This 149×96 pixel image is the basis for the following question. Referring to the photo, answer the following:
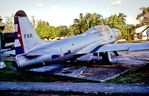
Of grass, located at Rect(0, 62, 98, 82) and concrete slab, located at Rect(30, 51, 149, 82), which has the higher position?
grass, located at Rect(0, 62, 98, 82)

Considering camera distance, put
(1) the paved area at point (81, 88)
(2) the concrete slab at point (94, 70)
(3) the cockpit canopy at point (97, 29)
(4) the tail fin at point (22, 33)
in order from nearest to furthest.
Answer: (1) the paved area at point (81, 88), (2) the concrete slab at point (94, 70), (4) the tail fin at point (22, 33), (3) the cockpit canopy at point (97, 29)

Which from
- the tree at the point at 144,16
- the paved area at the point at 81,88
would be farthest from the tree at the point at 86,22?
the paved area at the point at 81,88

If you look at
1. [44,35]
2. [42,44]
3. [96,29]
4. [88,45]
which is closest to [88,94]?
[42,44]

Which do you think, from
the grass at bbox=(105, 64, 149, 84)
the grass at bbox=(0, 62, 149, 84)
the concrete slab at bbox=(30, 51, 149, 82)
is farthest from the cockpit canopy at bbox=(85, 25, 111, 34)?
the grass at bbox=(105, 64, 149, 84)

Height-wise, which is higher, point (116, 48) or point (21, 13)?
point (21, 13)

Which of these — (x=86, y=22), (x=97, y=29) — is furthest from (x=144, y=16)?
(x=97, y=29)

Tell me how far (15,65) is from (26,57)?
80 centimetres

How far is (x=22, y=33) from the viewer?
645 inches

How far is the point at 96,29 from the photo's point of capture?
2275 centimetres

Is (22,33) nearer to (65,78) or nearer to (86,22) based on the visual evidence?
(65,78)

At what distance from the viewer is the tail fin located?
53.4 feet

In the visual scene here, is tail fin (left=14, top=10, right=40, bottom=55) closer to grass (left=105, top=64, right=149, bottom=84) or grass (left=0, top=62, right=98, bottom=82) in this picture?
grass (left=0, top=62, right=98, bottom=82)

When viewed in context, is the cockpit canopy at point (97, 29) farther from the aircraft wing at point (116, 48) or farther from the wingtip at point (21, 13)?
the wingtip at point (21, 13)

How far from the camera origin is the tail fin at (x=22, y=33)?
53.4 feet
